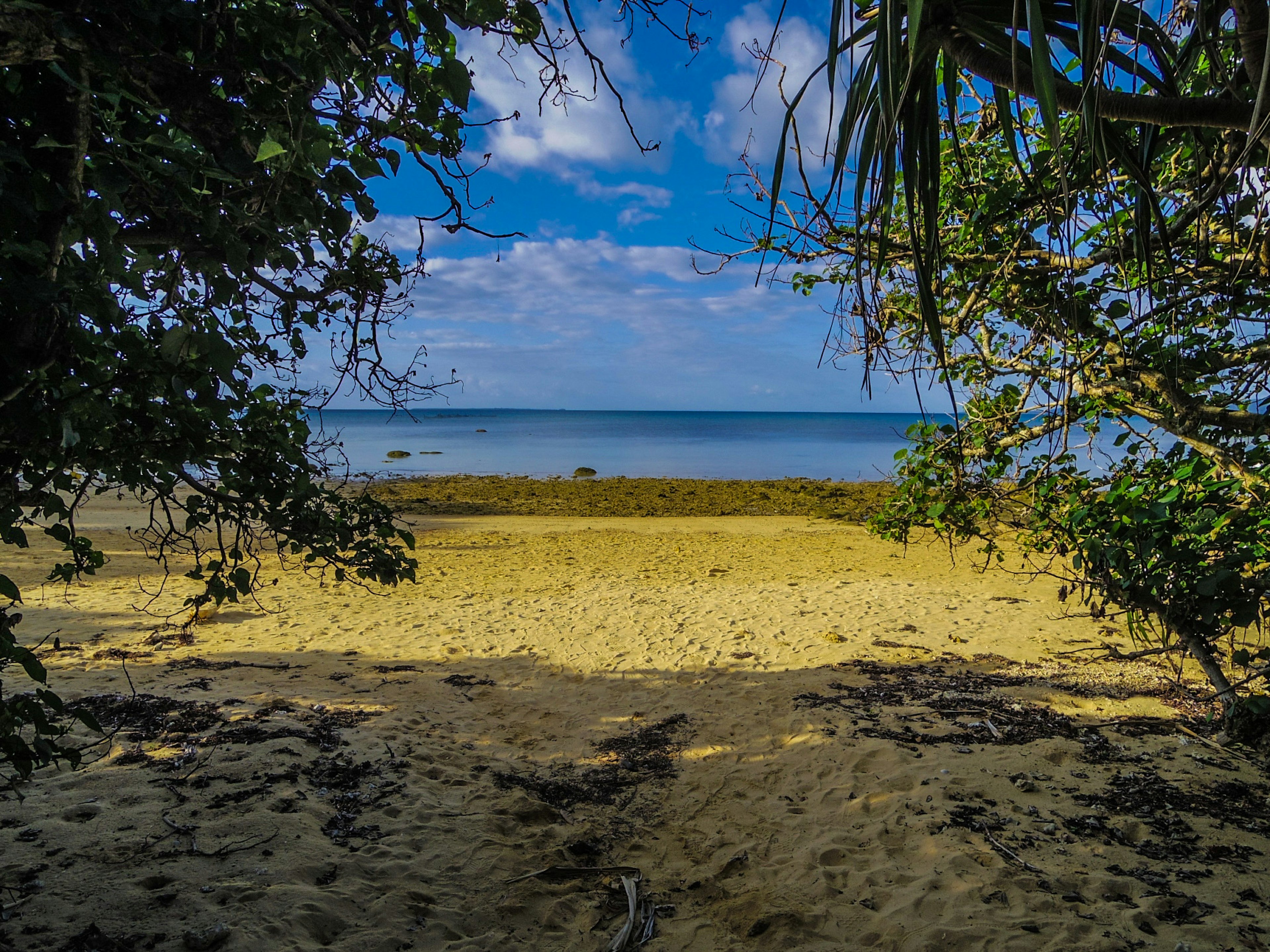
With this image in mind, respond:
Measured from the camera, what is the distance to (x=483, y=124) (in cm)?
227

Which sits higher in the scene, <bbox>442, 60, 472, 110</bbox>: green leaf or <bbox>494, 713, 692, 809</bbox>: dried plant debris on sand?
<bbox>442, 60, 472, 110</bbox>: green leaf

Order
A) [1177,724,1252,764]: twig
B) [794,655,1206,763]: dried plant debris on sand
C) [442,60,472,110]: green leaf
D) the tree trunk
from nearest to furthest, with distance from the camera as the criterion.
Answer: [442,60,472,110]: green leaf, the tree trunk, [1177,724,1252,764]: twig, [794,655,1206,763]: dried plant debris on sand

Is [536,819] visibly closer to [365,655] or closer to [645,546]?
[365,655]

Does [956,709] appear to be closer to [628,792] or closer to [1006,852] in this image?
[1006,852]

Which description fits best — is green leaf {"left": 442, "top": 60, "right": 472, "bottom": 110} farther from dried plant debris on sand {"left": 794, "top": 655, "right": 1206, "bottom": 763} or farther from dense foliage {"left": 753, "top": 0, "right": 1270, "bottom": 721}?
dried plant debris on sand {"left": 794, "top": 655, "right": 1206, "bottom": 763}

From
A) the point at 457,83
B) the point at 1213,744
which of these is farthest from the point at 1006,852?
the point at 457,83

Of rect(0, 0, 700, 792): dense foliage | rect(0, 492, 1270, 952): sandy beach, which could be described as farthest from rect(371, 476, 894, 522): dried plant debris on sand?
rect(0, 0, 700, 792): dense foliage

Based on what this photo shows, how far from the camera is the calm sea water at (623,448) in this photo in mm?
28594

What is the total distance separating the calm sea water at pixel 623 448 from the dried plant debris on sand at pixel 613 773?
2.14 m

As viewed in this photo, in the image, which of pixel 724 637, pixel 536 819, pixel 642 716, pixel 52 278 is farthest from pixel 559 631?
pixel 52 278

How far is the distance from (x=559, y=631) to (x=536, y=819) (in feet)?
10.7

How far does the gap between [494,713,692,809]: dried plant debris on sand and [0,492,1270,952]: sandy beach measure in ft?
0.07

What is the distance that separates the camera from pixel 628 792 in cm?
372

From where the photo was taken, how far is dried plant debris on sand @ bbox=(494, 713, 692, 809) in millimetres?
3672
